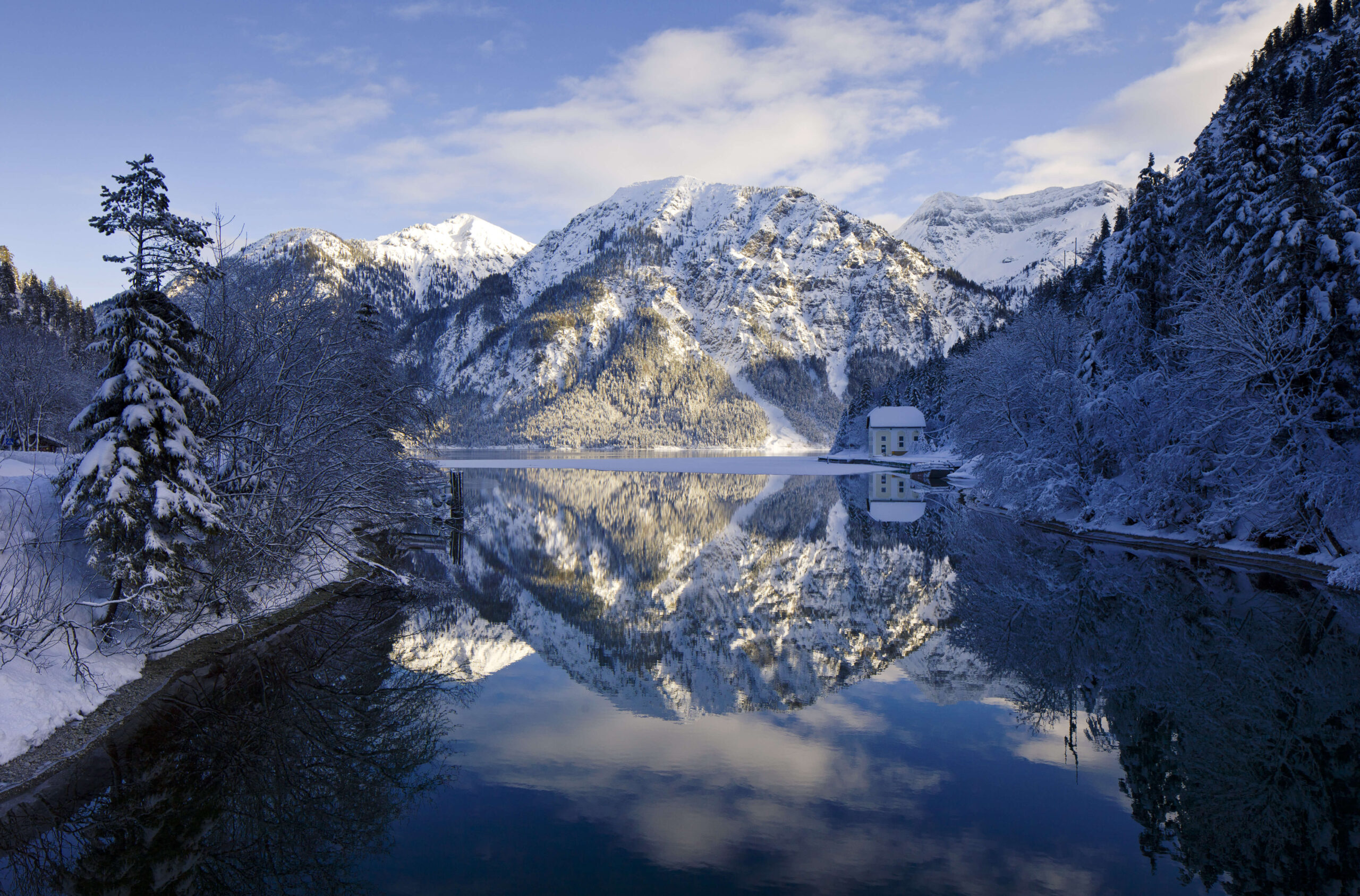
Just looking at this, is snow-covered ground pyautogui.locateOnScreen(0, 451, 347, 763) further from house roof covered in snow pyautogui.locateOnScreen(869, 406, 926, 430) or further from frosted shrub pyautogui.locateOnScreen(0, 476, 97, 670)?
house roof covered in snow pyautogui.locateOnScreen(869, 406, 926, 430)

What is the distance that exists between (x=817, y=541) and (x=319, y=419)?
847 inches

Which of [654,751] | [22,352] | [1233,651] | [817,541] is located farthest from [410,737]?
[22,352]

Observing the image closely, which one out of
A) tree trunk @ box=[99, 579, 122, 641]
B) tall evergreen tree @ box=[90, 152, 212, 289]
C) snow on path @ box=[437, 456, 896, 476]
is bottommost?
snow on path @ box=[437, 456, 896, 476]

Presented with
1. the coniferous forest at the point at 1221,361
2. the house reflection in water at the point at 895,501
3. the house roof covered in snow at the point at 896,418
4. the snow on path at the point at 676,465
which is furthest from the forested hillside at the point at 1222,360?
the house roof covered in snow at the point at 896,418

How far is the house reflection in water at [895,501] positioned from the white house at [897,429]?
2513cm

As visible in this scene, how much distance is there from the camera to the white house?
9650 centimetres

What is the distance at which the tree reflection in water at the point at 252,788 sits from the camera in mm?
8562

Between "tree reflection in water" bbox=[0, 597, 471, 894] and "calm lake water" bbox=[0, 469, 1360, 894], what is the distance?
0.05 meters

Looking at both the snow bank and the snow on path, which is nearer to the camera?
the snow bank

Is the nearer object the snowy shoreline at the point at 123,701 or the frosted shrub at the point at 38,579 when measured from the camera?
the snowy shoreline at the point at 123,701

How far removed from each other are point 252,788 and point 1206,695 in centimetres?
1677

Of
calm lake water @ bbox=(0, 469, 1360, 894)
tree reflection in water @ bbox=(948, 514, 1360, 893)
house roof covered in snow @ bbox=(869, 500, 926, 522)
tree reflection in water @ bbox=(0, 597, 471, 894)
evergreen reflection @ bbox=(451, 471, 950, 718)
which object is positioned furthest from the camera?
house roof covered in snow @ bbox=(869, 500, 926, 522)

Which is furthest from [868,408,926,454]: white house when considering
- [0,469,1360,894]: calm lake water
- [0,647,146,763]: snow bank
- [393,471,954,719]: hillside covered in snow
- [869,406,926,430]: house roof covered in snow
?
[0,647,146,763]: snow bank

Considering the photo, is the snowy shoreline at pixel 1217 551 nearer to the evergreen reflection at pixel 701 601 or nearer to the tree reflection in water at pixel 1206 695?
the tree reflection in water at pixel 1206 695
